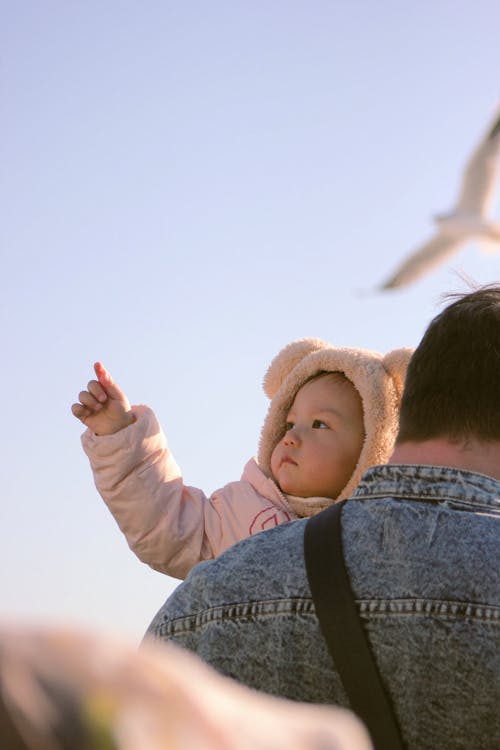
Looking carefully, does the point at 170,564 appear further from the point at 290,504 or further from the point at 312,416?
the point at 312,416

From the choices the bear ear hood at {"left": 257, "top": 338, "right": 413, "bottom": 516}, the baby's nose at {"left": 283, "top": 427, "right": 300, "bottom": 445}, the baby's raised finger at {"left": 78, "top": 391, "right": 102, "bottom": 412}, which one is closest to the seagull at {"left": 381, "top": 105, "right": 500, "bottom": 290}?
the bear ear hood at {"left": 257, "top": 338, "right": 413, "bottom": 516}

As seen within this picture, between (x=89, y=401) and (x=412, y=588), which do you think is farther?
(x=89, y=401)

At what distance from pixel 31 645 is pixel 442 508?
71.7 inches

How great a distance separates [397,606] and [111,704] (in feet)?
5.50

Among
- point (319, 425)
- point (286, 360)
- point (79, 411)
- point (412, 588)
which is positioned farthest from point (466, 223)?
point (412, 588)

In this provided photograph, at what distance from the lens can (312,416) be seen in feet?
16.6

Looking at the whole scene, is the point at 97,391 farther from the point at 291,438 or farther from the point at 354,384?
the point at 354,384

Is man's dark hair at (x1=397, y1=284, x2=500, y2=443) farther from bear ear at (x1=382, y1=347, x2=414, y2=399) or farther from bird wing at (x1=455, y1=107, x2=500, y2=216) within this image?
bird wing at (x1=455, y1=107, x2=500, y2=216)

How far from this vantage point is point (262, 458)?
5285 mm

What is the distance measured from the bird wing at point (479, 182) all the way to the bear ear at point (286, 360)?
200cm

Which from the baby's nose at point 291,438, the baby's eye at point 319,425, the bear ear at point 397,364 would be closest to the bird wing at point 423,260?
the bear ear at point 397,364

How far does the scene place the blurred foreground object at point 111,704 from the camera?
0.51 metres

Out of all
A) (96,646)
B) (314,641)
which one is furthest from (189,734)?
(314,641)

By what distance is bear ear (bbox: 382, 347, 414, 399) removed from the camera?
5172mm
